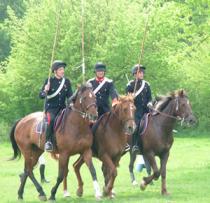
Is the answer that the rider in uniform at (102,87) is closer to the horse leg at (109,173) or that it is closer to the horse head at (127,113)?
the horse head at (127,113)

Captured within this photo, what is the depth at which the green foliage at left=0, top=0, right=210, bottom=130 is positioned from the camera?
1640 inches

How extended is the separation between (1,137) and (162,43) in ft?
40.9

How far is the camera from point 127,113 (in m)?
14.1

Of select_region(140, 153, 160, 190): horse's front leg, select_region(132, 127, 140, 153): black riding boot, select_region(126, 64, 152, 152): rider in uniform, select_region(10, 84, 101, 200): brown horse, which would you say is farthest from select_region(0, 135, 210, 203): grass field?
select_region(126, 64, 152, 152): rider in uniform

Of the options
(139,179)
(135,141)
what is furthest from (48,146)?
(139,179)

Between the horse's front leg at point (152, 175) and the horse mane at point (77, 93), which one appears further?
the horse's front leg at point (152, 175)

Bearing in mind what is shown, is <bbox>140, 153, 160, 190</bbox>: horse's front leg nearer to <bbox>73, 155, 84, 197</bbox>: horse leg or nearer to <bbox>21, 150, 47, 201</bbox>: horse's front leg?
<bbox>73, 155, 84, 197</bbox>: horse leg

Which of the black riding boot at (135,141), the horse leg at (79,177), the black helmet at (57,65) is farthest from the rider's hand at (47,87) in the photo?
the black riding boot at (135,141)

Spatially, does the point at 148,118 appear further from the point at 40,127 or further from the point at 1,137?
the point at 1,137

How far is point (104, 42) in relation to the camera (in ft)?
141

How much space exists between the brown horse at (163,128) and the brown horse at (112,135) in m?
1.10

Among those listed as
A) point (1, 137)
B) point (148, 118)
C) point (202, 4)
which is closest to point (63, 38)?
point (1, 137)

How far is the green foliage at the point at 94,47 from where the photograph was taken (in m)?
41.7

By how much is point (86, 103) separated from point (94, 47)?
28929 millimetres
